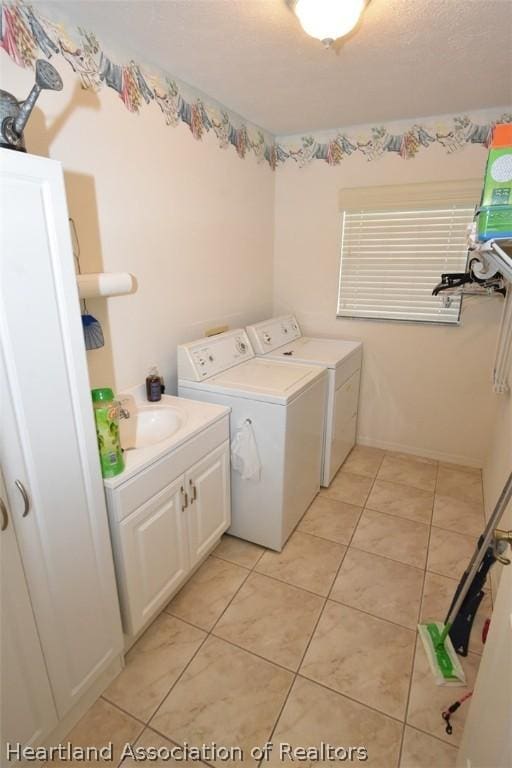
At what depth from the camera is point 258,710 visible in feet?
4.51

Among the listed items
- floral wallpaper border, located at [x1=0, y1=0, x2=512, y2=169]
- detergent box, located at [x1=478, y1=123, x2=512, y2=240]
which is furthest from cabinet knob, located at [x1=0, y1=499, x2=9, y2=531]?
floral wallpaper border, located at [x1=0, y1=0, x2=512, y2=169]

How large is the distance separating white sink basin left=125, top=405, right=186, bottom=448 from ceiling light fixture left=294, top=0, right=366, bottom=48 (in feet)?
5.20

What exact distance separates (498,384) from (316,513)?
1370 mm

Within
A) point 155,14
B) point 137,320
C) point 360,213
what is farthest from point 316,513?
point 155,14

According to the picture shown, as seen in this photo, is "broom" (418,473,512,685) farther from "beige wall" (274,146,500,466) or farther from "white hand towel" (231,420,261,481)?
"beige wall" (274,146,500,466)

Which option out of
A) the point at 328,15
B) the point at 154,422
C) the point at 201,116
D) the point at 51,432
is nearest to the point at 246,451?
the point at 154,422

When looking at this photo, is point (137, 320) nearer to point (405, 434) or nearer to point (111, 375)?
point (111, 375)

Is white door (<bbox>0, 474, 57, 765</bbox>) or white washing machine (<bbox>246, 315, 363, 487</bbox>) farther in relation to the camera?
white washing machine (<bbox>246, 315, 363, 487</bbox>)

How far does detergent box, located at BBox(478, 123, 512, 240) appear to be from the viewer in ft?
2.67

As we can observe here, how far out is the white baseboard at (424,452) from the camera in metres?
2.94

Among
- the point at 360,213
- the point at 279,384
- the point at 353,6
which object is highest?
the point at 353,6

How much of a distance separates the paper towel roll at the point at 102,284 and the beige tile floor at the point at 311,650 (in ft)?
4.72

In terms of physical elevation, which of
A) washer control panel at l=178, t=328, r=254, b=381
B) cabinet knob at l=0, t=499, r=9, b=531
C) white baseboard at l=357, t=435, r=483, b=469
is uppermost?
washer control panel at l=178, t=328, r=254, b=381

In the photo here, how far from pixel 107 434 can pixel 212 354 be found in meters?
1.03
